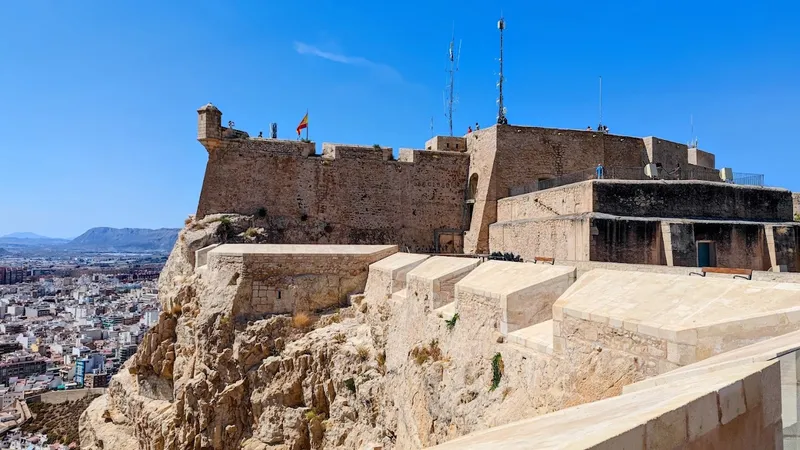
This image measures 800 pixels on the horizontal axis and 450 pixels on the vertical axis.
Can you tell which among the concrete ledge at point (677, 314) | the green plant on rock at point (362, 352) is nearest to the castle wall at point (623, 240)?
the concrete ledge at point (677, 314)

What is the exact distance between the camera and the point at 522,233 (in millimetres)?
14547

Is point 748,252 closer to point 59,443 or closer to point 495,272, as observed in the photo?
point 495,272

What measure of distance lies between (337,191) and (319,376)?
27.2ft

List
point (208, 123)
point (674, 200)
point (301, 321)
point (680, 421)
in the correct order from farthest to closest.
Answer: point (208, 123), point (301, 321), point (674, 200), point (680, 421)

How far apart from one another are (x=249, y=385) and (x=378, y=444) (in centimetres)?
483

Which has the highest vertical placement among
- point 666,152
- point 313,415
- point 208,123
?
point 208,123

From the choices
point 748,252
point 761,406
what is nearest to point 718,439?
point 761,406

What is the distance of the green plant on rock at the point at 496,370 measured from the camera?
22.4 feet

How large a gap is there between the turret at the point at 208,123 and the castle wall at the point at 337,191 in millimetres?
314

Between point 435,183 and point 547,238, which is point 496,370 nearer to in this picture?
point 547,238

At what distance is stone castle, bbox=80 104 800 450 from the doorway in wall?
4 centimetres

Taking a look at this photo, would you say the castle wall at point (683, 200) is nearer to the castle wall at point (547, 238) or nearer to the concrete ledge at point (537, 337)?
the castle wall at point (547, 238)

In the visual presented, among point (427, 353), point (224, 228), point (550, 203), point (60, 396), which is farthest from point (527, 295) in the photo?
point (60, 396)

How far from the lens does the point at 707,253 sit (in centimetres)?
1112
